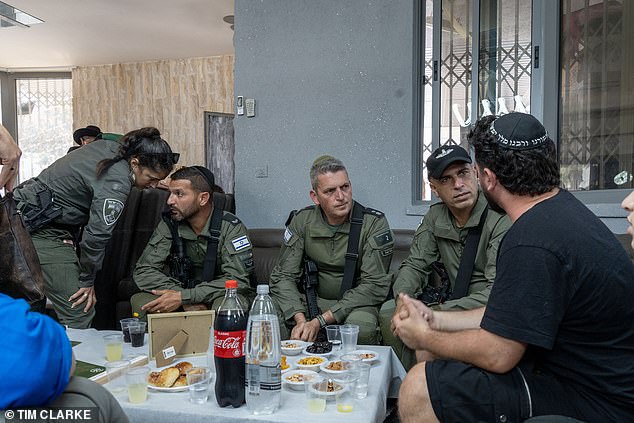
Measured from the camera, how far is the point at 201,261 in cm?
303

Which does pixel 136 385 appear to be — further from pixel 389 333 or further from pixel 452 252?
pixel 452 252

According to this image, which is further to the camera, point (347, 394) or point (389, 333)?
point (389, 333)

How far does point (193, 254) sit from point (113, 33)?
422cm

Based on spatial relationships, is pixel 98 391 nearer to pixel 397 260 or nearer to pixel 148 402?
pixel 148 402

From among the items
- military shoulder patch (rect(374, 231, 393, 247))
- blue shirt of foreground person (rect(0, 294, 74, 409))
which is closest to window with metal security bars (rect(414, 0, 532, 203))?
military shoulder patch (rect(374, 231, 393, 247))

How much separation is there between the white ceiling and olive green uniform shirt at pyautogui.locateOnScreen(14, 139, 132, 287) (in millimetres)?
3022

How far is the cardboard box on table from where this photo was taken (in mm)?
1736

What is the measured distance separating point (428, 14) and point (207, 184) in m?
1.85

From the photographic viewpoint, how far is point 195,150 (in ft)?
24.2

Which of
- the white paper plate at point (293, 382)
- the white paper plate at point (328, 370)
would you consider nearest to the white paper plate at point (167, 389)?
the white paper plate at point (293, 382)

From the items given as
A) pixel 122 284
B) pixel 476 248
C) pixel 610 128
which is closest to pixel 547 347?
pixel 476 248

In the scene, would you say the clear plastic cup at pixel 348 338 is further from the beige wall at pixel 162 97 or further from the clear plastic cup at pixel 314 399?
the beige wall at pixel 162 97

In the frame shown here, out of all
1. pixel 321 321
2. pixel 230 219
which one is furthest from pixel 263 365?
pixel 230 219

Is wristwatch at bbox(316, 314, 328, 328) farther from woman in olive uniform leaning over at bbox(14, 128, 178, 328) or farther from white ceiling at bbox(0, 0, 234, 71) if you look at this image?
white ceiling at bbox(0, 0, 234, 71)
